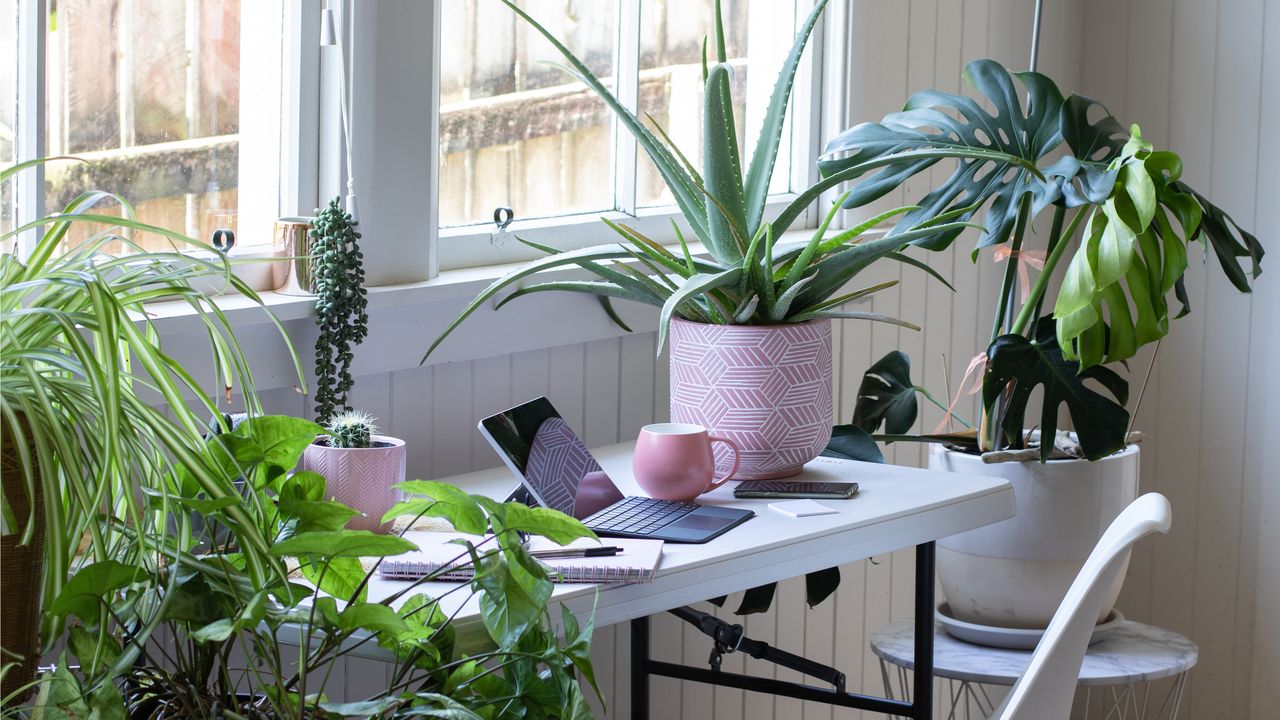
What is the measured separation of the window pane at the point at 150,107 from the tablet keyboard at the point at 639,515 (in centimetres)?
60

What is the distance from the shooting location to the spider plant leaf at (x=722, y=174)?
70.1 inches

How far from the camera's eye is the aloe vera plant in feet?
5.80

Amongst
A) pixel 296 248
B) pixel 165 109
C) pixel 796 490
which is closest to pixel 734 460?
pixel 796 490

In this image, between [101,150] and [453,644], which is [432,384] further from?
[453,644]

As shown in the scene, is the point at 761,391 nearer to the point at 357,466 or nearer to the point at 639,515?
the point at 639,515

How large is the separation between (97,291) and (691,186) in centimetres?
98

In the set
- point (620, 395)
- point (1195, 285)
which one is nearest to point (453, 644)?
point (620, 395)

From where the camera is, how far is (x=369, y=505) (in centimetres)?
144

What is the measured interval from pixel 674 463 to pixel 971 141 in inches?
34.8

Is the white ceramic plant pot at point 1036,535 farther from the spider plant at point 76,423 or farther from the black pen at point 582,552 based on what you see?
the spider plant at point 76,423

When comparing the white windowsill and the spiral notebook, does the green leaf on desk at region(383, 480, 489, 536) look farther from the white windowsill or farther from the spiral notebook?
the white windowsill

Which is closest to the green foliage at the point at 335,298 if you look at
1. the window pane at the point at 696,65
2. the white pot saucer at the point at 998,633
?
the window pane at the point at 696,65

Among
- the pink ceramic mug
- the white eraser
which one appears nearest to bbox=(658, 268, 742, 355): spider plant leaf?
the pink ceramic mug

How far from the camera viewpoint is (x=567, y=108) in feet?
7.07
